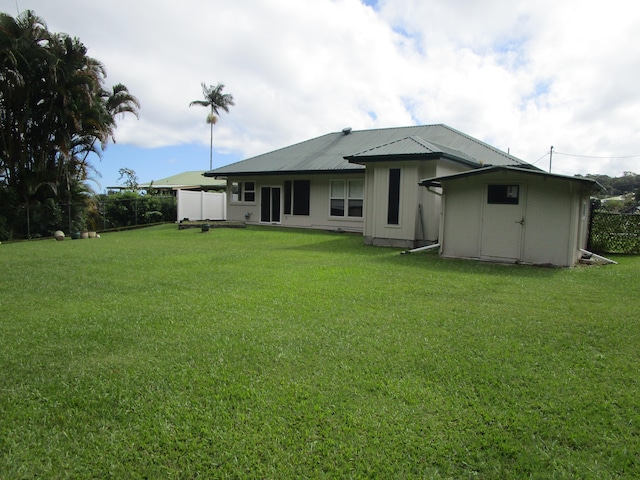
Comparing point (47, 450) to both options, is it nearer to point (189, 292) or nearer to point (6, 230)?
point (189, 292)

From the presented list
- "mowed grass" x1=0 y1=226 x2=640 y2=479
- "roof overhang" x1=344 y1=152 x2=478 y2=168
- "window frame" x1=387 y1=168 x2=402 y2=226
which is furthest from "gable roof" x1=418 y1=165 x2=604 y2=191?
"mowed grass" x1=0 y1=226 x2=640 y2=479

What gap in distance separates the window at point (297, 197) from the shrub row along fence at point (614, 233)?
445 inches

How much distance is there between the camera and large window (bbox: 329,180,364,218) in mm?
18734

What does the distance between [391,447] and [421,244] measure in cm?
1117

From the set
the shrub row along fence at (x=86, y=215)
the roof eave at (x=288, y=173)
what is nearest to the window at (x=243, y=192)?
the roof eave at (x=288, y=173)

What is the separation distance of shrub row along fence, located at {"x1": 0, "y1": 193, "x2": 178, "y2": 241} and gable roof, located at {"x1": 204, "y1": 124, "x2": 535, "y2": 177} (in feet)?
13.9

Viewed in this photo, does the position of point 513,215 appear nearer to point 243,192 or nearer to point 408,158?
point 408,158

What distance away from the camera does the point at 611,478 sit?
8.31ft

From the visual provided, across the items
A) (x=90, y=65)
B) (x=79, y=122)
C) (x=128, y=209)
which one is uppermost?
(x=90, y=65)

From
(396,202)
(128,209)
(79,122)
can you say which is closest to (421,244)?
(396,202)

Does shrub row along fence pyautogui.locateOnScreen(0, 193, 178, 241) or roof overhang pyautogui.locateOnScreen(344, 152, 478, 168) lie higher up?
roof overhang pyautogui.locateOnScreen(344, 152, 478, 168)

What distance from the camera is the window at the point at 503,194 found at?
10.5 meters

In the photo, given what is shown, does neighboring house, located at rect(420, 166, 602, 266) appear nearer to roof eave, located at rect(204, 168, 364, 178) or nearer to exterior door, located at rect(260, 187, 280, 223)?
roof eave, located at rect(204, 168, 364, 178)

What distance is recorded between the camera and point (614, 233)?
13.1m
